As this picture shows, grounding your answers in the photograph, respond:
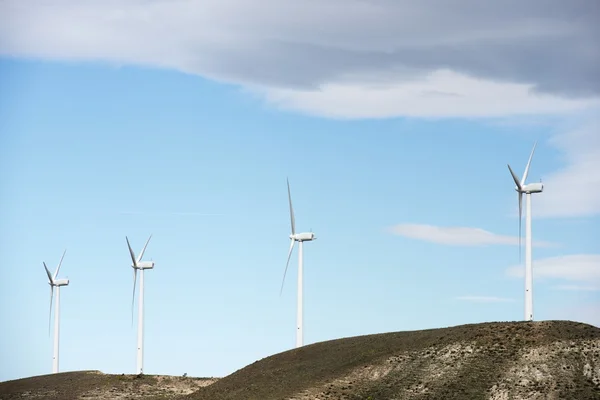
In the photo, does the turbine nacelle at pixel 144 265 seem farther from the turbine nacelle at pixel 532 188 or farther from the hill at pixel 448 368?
the turbine nacelle at pixel 532 188

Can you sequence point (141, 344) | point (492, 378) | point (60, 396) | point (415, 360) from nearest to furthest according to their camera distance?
point (492, 378) < point (415, 360) < point (60, 396) < point (141, 344)

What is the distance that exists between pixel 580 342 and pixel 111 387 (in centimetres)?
6658

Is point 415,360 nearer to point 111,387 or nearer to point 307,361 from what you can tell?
point 307,361

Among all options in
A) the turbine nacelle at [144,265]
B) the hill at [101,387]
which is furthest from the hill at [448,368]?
the turbine nacelle at [144,265]

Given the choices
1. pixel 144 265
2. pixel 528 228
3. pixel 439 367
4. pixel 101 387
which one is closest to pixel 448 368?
pixel 439 367

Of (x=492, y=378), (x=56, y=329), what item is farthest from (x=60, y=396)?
(x=492, y=378)

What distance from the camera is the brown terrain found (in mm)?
108312

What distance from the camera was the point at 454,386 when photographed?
362 ft

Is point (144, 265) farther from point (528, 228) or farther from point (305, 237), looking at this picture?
point (528, 228)

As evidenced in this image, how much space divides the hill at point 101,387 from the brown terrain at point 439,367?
633 centimetres

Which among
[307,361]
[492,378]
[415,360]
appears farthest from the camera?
[307,361]

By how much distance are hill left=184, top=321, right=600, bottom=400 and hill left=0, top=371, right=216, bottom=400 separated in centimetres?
1423

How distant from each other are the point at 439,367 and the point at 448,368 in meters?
1.19

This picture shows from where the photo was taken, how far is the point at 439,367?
115250 mm
